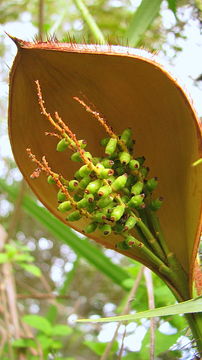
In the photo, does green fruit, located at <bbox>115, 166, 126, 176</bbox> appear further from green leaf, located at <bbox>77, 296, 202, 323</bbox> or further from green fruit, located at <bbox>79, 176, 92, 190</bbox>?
green leaf, located at <bbox>77, 296, 202, 323</bbox>

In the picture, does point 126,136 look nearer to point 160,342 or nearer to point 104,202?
point 104,202

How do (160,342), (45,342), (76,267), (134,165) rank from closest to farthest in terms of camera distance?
(134,165) < (160,342) < (45,342) < (76,267)

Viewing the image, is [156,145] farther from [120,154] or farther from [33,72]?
[33,72]

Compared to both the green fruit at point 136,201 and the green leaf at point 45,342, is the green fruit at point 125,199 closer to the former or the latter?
the green fruit at point 136,201

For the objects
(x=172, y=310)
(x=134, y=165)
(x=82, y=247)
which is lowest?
(x=172, y=310)

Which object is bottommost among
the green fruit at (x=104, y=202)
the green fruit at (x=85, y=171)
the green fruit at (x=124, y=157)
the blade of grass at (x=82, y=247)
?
the green fruit at (x=104, y=202)

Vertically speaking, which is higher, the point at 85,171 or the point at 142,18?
the point at 142,18

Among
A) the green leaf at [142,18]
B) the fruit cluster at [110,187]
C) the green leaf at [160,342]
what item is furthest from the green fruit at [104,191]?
the green leaf at [142,18]

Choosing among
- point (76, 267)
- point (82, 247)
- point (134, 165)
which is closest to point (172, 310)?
point (134, 165)

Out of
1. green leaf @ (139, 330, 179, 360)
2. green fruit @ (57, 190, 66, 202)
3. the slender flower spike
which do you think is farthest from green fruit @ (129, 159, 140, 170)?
green leaf @ (139, 330, 179, 360)
